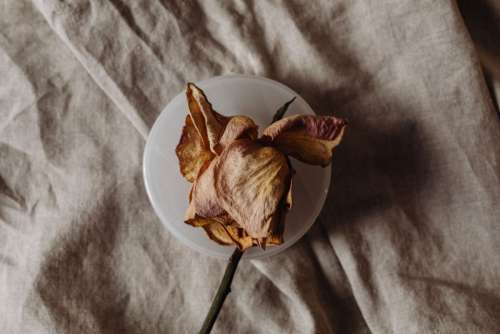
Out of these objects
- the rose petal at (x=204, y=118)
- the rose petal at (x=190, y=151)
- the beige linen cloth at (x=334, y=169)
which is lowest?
the beige linen cloth at (x=334, y=169)

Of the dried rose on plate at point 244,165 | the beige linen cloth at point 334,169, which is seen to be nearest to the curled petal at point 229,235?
the dried rose on plate at point 244,165

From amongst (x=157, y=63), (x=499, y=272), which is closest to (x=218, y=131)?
(x=157, y=63)

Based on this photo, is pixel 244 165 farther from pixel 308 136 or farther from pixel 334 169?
pixel 334 169

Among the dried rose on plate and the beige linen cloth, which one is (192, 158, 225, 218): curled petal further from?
the beige linen cloth

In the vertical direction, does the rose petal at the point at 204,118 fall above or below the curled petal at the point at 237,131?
above

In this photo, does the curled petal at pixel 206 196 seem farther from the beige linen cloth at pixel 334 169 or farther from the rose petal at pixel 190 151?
the beige linen cloth at pixel 334 169

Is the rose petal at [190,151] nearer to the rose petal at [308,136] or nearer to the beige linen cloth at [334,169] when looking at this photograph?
the rose petal at [308,136]

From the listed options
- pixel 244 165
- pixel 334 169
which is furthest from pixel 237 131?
pixel 334 169

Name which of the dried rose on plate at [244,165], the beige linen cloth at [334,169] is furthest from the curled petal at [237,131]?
the beige linen cloth at [334,169]

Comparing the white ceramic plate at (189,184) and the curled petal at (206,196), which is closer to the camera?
the curled petal at (206,196)
